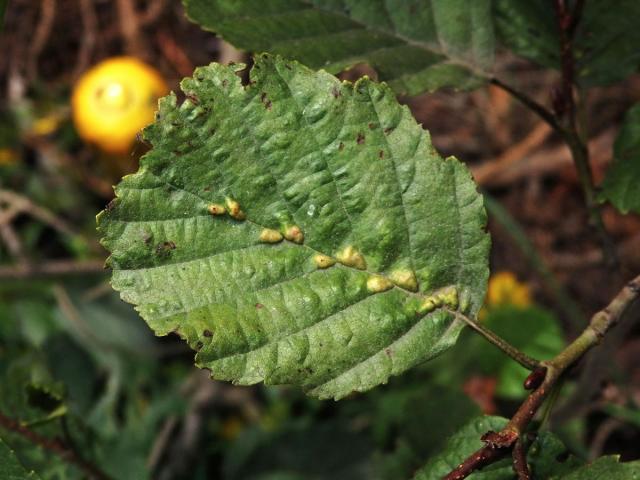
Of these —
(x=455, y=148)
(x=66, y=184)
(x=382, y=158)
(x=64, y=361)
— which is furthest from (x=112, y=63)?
(x=382, y=158)

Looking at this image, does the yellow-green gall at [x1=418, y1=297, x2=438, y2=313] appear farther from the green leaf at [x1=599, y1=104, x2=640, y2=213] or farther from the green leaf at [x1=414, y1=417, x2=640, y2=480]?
the green leaf at [x1=599, y1=104, x2=640, y2=213]

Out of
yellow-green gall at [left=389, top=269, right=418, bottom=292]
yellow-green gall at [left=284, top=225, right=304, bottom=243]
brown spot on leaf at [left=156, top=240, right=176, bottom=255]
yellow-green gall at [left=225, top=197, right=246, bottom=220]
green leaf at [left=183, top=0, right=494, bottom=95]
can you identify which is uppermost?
green leaf at [left=183, top=0, right=494, bottom=95]

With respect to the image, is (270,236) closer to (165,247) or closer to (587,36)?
(165,247)

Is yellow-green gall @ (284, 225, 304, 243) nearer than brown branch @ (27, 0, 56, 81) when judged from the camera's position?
Yes

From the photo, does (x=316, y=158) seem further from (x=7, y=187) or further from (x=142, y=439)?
(x=7, y=187)

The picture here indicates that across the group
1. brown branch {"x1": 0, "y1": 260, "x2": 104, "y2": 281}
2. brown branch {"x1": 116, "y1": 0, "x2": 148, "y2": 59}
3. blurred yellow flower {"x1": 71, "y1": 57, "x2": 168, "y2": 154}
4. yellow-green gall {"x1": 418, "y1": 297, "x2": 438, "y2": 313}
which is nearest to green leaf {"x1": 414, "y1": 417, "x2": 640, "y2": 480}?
yellow-green gall {"x1": 418, "y1": 297, "x2": 438, "y2": 313}

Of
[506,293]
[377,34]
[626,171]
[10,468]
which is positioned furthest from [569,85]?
[506,293]

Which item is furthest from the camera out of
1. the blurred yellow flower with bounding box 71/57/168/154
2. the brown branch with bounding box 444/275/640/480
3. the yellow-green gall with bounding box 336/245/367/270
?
the blurred yellow flower with bounding box 71/57/168/154
